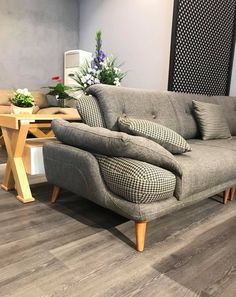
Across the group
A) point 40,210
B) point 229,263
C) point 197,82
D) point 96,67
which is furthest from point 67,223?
point 197,82

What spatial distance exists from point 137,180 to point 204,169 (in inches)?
20.4

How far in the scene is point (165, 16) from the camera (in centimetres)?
380

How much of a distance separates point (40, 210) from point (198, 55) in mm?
2469

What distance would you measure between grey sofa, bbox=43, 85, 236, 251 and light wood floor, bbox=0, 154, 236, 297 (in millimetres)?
170

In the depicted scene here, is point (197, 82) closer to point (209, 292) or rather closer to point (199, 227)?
point (199, 227)

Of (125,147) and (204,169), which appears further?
(204,169)

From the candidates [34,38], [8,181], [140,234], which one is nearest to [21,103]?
[8,181]

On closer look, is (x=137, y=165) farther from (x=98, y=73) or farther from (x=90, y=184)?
(x=98, y=73)

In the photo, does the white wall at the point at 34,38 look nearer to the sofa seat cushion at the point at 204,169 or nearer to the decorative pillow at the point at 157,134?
the decorative pillow at the point at 157,134

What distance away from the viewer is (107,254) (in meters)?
1.36

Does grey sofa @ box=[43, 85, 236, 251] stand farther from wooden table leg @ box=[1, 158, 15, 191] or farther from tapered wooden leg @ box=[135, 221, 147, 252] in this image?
wooden table leg @ box=[1, 158, 15, 191]

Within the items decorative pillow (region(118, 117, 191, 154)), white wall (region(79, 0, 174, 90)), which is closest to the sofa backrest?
decorative pillow (region(118, 117, 191, 154))

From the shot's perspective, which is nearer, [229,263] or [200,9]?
[229,263]

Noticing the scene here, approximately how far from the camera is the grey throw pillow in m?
1.34
